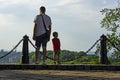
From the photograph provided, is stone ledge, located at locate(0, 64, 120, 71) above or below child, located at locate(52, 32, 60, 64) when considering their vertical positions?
below

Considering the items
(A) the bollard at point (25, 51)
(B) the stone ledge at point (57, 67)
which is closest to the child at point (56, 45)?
(B) the stone ledge at point (57, 67)

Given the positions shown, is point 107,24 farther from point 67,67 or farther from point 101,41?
point 67,67

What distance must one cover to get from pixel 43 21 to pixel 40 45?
0.91 m

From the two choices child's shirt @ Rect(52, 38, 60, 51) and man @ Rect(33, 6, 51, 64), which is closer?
man @ Rect(33, 6, 51, 64)

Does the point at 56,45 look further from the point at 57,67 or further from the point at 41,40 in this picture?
the point at 57,67

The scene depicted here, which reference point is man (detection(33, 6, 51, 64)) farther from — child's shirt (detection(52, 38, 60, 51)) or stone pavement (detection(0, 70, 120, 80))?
stone pavement (detection(0, 70, 120, 80))

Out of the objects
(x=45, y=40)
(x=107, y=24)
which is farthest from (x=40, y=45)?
(x=107, y=24)

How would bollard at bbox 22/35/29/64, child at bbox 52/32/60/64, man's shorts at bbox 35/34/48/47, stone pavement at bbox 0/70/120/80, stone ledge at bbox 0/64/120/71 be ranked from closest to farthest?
stone pavement at bbox 0/70/120/80 → stone ledge at bbox 0/64/120/71 → man's shorts at bbox 35/34/48/47 → child at bbox 52/32/60/64 → bollard at bbox 22/35/29/64

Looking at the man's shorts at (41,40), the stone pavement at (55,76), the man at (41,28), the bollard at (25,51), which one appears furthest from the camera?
the bollard at (25,51)

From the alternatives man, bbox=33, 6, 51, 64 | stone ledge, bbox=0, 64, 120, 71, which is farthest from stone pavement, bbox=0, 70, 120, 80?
man, bbox=33, 6, 51, 64

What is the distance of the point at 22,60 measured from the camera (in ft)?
59.7

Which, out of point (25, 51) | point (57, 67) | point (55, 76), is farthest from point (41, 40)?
point (55, 76)

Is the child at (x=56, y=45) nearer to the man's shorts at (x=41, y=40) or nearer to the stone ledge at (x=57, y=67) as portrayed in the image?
the man's shorts at (x=41, y=40)

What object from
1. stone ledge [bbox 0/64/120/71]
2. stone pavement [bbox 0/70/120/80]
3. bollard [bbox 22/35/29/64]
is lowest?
stone pavement [bbox 0/70/120/80]
